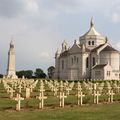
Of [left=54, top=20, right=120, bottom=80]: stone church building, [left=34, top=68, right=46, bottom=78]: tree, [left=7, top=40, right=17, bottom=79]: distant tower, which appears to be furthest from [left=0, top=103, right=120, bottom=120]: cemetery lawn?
[left=34, top=68, right=46, bottom=78]: tree

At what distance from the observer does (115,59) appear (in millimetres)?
87438

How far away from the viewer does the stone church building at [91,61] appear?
85156 mm

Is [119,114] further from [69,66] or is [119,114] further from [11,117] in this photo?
[69,66]

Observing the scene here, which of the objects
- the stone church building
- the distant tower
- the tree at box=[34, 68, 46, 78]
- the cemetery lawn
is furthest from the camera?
the tree at box=[34, 68, 46, 78]

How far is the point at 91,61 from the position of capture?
89938mm

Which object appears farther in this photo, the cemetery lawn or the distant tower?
the distant tower

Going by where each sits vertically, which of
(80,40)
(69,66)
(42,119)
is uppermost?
(80,40)

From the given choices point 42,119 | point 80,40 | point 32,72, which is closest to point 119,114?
point 42,119

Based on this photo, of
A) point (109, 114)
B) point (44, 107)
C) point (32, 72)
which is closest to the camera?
point (109, 114)

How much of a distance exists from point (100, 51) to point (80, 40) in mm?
13260

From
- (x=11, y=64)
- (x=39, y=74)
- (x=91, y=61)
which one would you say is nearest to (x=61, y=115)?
(x=91, y=61)

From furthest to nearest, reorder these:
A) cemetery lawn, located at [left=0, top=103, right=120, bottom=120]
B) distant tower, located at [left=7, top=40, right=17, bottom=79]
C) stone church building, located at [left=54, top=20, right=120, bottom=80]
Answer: distant tower, located at [left=7, top=40, right=17, bottom=79] < stone church building, located at [left=54, top=20, right=120, bottom=80] < cemetery lawn, located at [left=0, top=103, right=120, bottom=120]

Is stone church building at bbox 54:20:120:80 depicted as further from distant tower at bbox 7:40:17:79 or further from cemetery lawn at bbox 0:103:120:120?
cemetery lawn at bbox 0:103:120:120

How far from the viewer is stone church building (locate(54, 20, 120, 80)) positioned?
8516 centimetres
